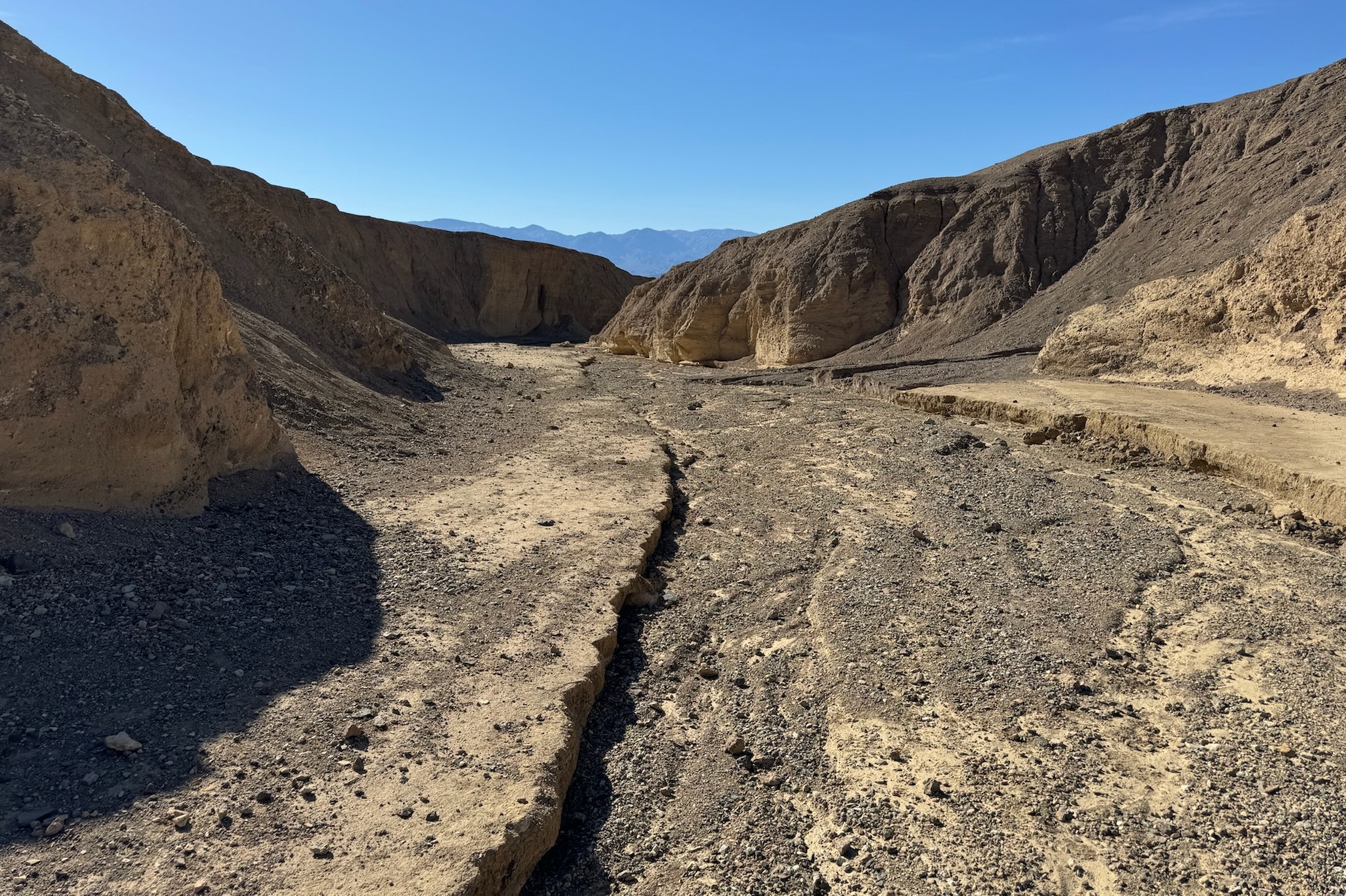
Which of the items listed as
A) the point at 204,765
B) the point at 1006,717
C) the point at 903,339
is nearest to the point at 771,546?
the point at 1006,717

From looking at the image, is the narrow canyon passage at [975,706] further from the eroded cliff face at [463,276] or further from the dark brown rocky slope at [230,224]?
the eroded cliff face at [463,276]

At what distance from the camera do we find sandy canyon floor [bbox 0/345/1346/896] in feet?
13.8

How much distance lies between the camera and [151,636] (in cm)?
566

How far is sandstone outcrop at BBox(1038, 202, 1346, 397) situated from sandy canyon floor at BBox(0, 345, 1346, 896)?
5.93m

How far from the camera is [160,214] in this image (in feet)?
28.6

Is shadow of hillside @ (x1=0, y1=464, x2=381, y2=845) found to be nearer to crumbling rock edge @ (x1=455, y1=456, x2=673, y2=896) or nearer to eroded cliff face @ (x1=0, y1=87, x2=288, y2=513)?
eroded cliff face @ (x1=0, y1=87, x2=288, y2=513)

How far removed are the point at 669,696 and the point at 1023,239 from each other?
2342cm

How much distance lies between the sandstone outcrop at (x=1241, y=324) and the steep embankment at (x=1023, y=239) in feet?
4.21

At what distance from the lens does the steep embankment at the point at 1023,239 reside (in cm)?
1988

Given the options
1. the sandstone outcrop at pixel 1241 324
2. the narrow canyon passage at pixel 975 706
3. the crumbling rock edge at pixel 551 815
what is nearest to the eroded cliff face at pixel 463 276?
the sandstone outcrop at pixel 1241 324

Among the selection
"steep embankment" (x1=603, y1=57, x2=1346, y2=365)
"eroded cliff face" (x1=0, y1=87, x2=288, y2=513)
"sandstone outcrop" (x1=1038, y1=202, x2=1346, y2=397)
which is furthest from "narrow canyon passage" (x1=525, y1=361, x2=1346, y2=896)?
"steep embankment" (x1=603, y1=57, x2=1346, y2=365)

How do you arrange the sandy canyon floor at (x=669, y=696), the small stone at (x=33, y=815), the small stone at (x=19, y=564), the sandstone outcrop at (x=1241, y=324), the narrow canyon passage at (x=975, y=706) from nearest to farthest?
the small stone at (x=33, y=815)
the sandy canyon floor at (x=669, y=696)
the narrow canyon passage at (x=975, y=706)
the small stone at (x=19, y=564)
the sandstone outcrop at (x=1241, y=324)

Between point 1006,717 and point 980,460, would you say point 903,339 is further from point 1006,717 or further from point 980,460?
point 1006,717

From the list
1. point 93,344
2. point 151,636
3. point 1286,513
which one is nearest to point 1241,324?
point 1286,513
